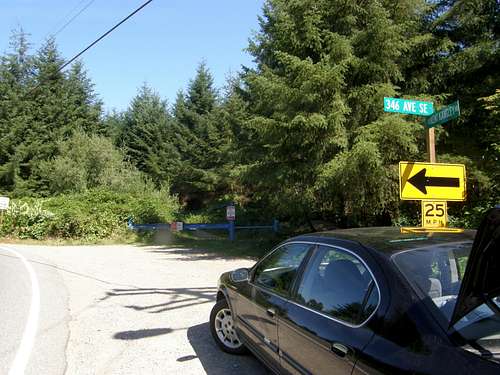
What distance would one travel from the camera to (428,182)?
20.5 feet

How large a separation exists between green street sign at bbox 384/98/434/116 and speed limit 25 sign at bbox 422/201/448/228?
1.45m

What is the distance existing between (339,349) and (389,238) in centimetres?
101

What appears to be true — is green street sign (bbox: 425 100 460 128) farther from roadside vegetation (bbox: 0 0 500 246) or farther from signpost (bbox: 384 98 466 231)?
roadside vegetation (bbox: 0 0 500 246)

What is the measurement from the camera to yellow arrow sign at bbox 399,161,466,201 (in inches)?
244

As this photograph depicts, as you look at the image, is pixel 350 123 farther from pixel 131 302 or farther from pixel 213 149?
pixel 213 149

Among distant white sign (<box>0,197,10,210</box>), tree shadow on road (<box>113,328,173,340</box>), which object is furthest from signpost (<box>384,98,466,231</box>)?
distant white sign (<box>0,197,10,210</box>)

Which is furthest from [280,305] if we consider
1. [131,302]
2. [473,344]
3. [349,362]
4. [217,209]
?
[217,209]

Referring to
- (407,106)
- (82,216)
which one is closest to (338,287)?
(407,106)

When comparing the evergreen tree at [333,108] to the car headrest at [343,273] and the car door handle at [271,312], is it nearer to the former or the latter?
the car door handle at [271,312]

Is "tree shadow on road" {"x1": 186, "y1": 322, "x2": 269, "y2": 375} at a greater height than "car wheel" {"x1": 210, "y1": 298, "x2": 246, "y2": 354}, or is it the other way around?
"car wheel" {"x1": 210, "y1": 298, "x2": 246, "y2": 354}

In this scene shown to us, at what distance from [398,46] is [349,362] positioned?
11.7 meters

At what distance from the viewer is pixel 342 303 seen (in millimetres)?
3248

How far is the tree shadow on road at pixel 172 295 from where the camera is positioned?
25.9 feet

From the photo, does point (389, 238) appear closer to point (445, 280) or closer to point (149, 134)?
point (445, 280)
